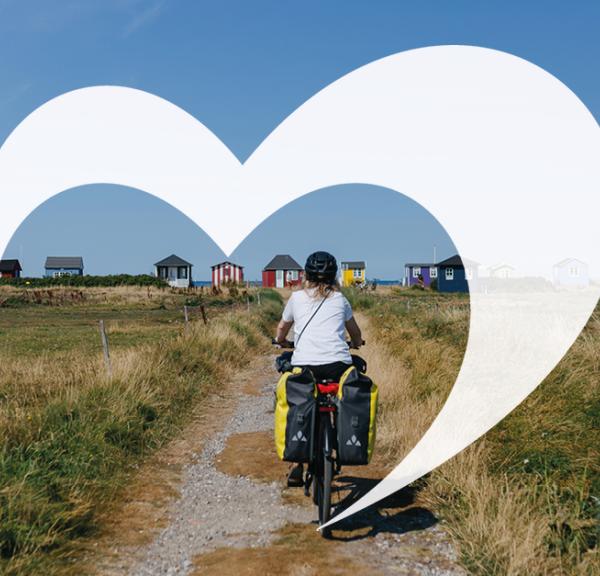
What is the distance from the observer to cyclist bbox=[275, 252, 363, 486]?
5066mm

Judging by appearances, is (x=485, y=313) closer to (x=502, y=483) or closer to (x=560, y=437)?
→ (x=560, y=437)

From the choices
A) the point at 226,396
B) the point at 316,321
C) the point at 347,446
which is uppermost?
the point at 316,321

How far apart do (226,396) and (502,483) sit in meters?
6.51

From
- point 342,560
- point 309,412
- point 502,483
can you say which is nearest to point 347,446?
point 309,412

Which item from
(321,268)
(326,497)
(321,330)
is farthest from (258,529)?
(321,268)

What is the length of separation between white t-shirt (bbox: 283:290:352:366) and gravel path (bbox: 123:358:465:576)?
134 centimetres

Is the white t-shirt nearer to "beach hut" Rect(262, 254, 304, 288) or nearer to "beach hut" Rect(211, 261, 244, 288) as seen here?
"beach hut" Rect(211, 261, 244, 288)

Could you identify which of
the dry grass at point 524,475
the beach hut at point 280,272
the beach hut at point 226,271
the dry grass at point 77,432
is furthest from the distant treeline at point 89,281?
the dry grass at point 524,475

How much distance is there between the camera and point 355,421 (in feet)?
15.7

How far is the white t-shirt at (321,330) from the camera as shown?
16.6 ft

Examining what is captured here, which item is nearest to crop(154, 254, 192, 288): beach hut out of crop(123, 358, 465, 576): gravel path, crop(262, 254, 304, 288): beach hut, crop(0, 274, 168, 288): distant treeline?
crop(262, 254, 304, 288): beach hut

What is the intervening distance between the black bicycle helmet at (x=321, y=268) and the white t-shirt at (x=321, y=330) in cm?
12

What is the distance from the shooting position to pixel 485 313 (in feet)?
53.2

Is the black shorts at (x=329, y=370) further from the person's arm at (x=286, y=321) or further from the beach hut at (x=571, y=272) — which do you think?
the beach hut at (x=571, y=272)
